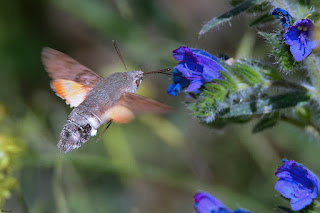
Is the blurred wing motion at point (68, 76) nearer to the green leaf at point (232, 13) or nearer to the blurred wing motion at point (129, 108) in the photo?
the blurred wing motion at point (129, 108)

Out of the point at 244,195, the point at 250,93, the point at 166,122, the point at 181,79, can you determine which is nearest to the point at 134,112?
the point at 181,79

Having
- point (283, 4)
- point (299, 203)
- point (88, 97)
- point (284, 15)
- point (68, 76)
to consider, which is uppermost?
point (283, 4)

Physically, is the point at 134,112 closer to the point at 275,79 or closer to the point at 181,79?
the point at 181,79

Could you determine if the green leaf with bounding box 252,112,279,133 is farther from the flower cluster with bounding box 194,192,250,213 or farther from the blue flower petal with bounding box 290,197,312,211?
the blue flower petal with bounding box 290,197,312,211

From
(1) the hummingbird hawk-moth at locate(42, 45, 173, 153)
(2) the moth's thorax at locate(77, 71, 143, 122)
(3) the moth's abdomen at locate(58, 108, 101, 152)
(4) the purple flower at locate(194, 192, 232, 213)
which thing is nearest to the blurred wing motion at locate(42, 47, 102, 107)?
(1) the hummingbird hawk-moth at locate(42, 45, 173, 153)

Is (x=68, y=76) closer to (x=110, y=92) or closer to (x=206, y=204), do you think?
(x=110, y=92)

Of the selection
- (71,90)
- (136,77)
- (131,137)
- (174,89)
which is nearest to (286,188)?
(174,89)
